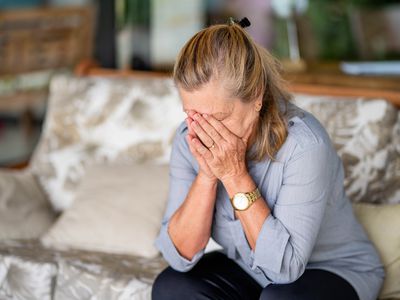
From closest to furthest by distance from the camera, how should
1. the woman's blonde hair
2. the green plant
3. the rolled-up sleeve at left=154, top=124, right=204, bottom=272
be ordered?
1. the woman's blonde hair
2. the rolled-up sleeve at left=154, top=124, right=204, bottom=272
3. the green plant

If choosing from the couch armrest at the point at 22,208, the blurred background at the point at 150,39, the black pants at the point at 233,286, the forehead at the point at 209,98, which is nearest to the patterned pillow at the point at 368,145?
the black pants at the point at 233,286

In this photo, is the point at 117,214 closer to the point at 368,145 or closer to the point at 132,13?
the point at 368,145

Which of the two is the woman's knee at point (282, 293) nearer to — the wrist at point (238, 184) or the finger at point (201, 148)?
the wrist at point (238, 184)

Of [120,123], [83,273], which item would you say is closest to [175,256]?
[83,273]

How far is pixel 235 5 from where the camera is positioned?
5262 millimetres

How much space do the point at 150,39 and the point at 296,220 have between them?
8.87 feet

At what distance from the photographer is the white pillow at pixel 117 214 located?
2.26 meters

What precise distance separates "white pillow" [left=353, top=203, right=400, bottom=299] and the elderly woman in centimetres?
8

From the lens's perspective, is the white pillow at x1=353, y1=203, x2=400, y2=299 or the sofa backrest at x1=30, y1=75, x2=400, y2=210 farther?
the sofa backrest at x1=30, y1=75, x2=400, y2=210

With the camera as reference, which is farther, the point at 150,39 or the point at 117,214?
the point at 150,39

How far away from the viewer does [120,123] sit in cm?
270

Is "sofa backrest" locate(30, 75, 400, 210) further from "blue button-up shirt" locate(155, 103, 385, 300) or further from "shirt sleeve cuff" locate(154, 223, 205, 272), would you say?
"shirt sleeve cuff" locate(154, 223, 205, 272)

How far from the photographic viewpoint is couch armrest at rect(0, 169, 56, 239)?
241cm

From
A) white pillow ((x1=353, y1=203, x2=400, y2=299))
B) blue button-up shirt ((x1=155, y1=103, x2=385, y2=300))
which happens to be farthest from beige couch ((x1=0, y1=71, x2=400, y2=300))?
blue button-up shirt ((x1=155, y1=103, x2=385, y2=300))
